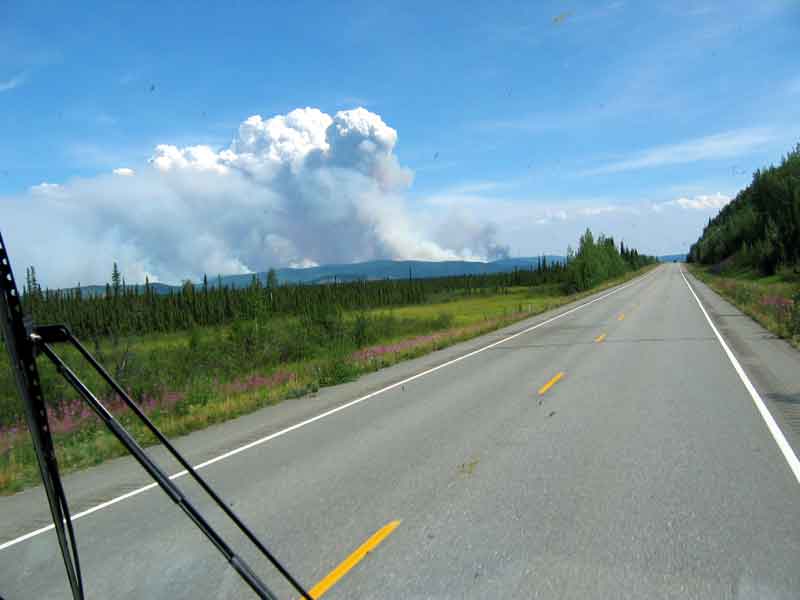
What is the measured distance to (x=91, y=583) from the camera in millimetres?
4488

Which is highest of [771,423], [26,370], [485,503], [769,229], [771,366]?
[769,229]

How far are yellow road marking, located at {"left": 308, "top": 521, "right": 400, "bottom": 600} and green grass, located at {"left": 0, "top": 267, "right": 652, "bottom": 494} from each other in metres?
5.06

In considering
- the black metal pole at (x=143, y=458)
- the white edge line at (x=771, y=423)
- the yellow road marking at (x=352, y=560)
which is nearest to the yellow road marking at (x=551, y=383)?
the white edge line at (x=771, y=423)

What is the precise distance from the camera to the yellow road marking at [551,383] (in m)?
12.2

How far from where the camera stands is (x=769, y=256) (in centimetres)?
7275

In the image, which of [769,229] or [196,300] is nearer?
[769,229]

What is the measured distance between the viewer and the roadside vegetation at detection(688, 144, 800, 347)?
25383 millimetres

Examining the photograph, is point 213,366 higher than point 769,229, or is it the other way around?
point 769,229

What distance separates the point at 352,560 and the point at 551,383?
9.01 metres

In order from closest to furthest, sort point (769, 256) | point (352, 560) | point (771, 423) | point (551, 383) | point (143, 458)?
point (143, 458), point (352, 560), point (771, 423), point (551, 383), point (769, 256)

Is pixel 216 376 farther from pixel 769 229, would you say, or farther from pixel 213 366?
pixel 769 229

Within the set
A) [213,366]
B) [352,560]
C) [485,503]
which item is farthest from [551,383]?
[213,366]

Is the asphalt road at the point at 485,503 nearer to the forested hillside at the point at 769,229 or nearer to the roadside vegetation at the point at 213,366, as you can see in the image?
the roadside vegetation at the point at 213,366

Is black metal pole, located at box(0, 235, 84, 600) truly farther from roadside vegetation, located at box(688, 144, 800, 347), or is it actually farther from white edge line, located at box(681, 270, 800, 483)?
roadside vegetation, located at box(688, 144, 800, 347)
